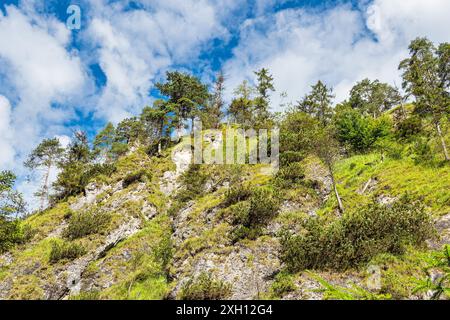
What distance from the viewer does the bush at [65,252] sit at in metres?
22.7

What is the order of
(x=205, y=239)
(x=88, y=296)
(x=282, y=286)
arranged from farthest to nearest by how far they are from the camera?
(x=205, y=239)
(x=88, y=296)
(x=282, y=286)

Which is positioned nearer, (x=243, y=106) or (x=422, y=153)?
(x=422, y=153)

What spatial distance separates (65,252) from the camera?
2305cm

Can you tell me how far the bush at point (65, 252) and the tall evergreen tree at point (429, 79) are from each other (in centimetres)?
3067

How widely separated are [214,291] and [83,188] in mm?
26677

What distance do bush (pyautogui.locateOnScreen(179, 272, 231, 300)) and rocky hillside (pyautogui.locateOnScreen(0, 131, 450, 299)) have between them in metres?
0.05

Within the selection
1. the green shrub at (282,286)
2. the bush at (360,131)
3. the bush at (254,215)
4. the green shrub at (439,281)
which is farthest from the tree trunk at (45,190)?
the green shrub at (439,281)

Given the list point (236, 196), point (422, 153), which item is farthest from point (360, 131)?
point (236, 196)

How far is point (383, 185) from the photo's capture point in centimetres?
2053

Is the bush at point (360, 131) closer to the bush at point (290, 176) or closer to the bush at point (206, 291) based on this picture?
the bush at point (290, 176)

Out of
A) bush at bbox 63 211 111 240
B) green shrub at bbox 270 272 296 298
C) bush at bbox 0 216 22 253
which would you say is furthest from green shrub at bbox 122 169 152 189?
green shrub at bbox 270 272 296 298

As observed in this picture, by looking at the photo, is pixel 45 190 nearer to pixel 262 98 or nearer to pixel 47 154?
pixel 47 154

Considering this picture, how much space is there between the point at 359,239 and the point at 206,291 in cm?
839

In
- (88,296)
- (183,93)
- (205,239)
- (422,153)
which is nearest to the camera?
(88,296)
